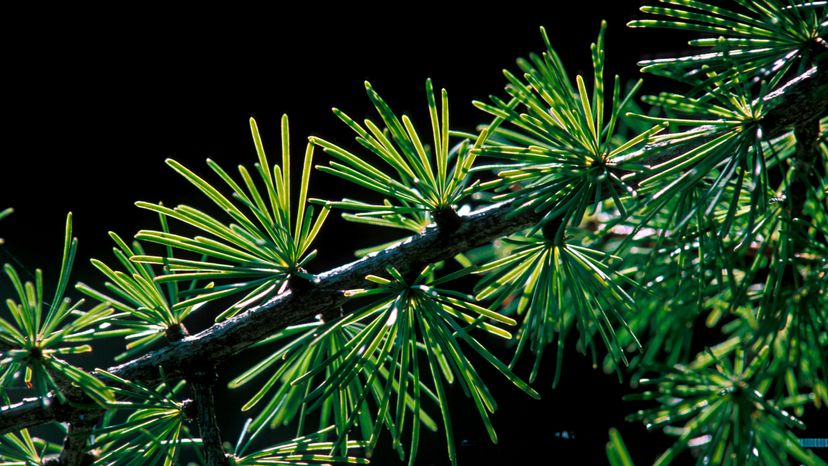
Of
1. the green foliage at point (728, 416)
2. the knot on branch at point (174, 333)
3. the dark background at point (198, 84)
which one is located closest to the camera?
the green foliage at point (728, 416)

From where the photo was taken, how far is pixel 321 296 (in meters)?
0.38

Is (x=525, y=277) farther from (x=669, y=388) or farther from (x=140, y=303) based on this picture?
(x=140, y=303)

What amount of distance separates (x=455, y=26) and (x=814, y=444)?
679 mm

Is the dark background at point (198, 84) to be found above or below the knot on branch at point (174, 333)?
above

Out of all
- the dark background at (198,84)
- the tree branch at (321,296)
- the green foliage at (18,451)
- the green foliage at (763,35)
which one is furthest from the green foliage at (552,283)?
the dark background at (198,84)

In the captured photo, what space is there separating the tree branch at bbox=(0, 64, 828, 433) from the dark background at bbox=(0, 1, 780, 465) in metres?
0.55

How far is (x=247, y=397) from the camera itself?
881 millimetres

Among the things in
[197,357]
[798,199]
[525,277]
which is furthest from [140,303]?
[798,199]

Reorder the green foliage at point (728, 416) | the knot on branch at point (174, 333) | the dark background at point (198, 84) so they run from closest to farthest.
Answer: the green foliage at point (728, 416)
the knot on branch at point (174, 333)
the dark background at point (198, 84)

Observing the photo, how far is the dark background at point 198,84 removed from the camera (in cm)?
94

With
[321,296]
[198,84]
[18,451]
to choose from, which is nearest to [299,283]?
[321,296]

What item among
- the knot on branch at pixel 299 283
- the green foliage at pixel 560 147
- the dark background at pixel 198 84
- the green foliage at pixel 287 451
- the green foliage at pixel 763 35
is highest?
the dark background at pixel 198 84

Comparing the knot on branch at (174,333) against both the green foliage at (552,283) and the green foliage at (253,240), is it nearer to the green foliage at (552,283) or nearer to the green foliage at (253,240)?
the green foliage at (253,240)

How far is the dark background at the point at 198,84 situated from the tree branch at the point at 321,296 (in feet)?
1.81
